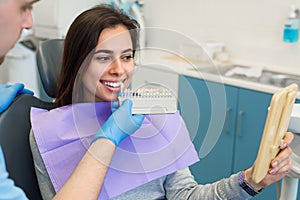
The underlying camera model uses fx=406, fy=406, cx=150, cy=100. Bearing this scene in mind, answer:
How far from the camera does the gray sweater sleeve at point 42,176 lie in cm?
132

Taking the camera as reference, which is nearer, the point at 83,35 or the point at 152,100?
the point at 152,100

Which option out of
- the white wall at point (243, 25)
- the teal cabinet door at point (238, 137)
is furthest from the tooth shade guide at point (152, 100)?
the white wall at point (243, 25)

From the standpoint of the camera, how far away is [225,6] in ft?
9.86

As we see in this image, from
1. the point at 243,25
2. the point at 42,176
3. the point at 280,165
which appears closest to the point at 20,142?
the point at 42,176

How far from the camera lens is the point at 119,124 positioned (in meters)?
1.18

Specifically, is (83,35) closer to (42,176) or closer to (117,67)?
(117,67)

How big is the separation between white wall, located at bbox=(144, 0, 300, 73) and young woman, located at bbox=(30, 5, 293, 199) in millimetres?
1603

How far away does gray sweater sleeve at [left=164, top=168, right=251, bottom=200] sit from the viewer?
125cm

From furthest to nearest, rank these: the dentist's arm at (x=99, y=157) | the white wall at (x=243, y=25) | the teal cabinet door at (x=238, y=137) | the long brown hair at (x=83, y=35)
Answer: the white wall at (x=243, y=25) < the teal cabinet door at (x=238, y=137) < the long brown hair at (x=83, y=35) < the dentist's arm at (x=99, y=157)

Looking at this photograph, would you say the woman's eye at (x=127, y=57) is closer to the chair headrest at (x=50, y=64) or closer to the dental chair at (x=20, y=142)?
the dental chair at (x=20, y=142)

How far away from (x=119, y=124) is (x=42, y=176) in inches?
13.8

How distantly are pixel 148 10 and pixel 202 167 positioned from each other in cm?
157

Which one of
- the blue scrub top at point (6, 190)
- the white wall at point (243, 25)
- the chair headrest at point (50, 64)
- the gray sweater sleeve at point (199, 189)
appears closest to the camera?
the blue scrub top at point (6, 190)

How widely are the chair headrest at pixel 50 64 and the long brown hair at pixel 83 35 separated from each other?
17.2 inches
